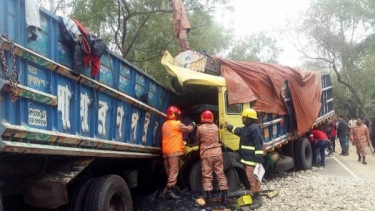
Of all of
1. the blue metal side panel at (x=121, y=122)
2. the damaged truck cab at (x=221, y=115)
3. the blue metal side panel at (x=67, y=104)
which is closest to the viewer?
the blue metal side panel at (x=67, y=104)

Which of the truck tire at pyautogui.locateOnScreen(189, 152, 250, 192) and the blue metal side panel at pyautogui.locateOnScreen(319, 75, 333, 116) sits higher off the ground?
the blue metal side panel at pyautogui.locateOnScreen(319, 75, 333, 116)

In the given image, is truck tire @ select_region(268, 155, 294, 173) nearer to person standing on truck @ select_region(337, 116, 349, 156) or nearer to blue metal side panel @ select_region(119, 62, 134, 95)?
blue metal side panel @ select_region(119, 62, 134, 95)

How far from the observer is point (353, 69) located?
2655 cm

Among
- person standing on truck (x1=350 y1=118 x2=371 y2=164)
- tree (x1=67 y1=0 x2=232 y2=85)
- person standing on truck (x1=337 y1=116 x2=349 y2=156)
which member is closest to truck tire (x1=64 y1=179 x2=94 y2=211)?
tree (x1=67 y1=0 x2=232 y2=85)

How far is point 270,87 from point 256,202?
8.42ft

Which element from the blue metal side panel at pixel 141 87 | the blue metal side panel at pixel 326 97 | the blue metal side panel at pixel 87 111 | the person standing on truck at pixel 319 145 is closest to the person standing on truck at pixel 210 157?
the blue metal side panel at pixel 141 87

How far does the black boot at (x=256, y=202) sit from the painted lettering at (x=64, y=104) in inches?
140

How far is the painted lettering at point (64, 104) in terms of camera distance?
13.4 feet

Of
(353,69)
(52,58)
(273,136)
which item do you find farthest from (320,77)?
(353,69)

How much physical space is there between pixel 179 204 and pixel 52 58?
11.2 ft

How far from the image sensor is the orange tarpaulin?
764cm

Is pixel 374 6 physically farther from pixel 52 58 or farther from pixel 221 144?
pixel 52 58

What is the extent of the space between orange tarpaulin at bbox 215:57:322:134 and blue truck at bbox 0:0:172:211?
205 centimetres

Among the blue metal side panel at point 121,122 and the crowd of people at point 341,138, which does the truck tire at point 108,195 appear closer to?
the blue metal side panel at point 121,122
